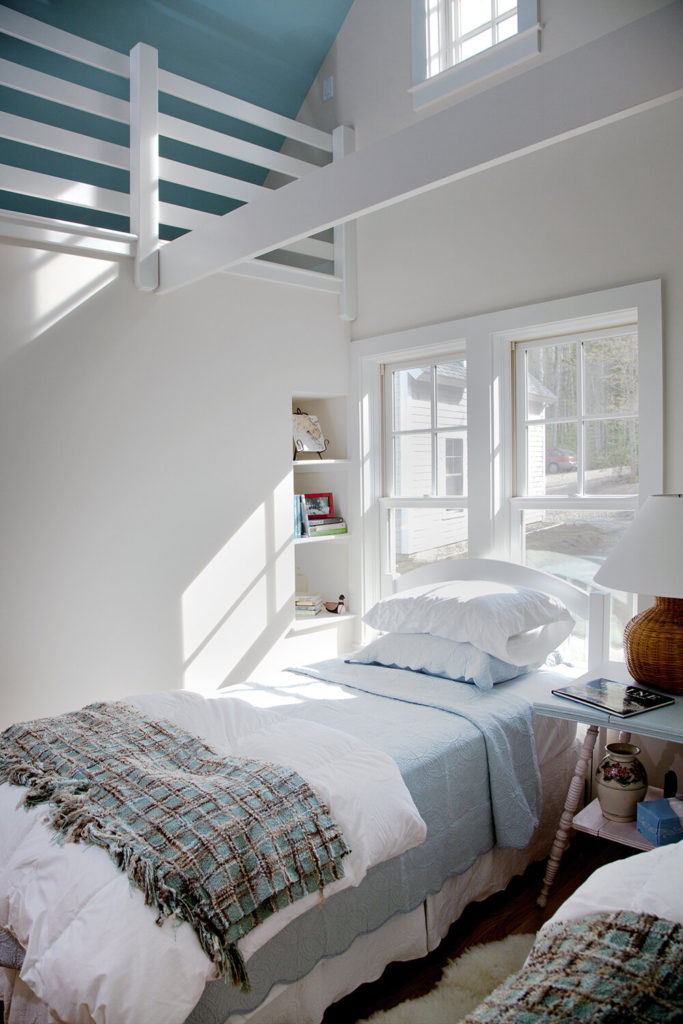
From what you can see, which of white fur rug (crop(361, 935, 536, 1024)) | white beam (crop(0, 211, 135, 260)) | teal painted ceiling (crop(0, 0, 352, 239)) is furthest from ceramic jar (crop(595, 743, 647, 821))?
teal painted ceiling (crop(0, 0, 352, 239))

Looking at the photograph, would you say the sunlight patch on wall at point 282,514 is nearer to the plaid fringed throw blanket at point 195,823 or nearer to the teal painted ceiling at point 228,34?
the plaid fringed throw blanket at point 195,823

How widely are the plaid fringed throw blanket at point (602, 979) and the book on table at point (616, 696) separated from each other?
0.97 meters

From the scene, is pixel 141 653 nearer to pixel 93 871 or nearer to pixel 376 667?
pixel 376 667

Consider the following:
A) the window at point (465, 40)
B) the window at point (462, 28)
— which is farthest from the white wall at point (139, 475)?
the window at point (462, 28)

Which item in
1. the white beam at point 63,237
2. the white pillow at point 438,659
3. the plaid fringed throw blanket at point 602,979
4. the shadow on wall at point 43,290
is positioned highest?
the white beam at point 63,237

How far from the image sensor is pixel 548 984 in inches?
42.8

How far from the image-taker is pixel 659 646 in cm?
228

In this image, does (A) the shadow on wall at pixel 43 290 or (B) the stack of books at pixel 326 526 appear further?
(B) the stack of books at pixel 326 526

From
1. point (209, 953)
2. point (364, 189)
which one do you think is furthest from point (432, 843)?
point (364, 189)

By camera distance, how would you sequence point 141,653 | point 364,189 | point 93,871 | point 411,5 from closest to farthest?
1. point 93,871
2. point 364,189
3. point 141,653
4. point 411,5

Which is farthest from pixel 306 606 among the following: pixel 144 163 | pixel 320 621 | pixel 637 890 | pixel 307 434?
pixel 637 890

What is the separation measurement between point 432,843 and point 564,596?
1.31m

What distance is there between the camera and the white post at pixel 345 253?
3740mm

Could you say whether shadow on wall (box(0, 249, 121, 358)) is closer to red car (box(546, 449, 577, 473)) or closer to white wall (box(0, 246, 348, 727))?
white wall (box(0, 246, 348, 727))
